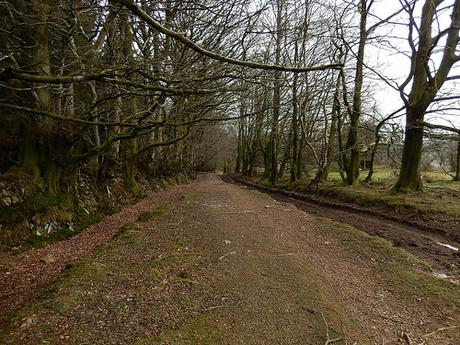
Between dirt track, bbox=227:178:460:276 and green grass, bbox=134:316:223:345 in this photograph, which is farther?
dirt track, bbox=227:178:460:276

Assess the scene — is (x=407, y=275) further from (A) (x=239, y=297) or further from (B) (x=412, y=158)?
(B) (x=412, y=158)

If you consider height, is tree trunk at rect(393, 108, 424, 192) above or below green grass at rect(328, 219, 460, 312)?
above

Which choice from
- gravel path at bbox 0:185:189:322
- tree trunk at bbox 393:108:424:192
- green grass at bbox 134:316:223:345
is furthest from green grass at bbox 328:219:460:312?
tree trunk at bbox 393:108:424:192

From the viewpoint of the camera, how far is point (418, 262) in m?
5.49

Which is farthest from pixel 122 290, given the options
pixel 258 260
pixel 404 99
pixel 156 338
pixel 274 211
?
pixel 404 99

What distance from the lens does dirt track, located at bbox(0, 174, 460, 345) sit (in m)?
3.00

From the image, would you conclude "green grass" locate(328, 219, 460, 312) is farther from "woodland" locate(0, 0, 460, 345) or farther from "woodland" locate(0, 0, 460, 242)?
"woodland" locate(0, 0, 460, 242)

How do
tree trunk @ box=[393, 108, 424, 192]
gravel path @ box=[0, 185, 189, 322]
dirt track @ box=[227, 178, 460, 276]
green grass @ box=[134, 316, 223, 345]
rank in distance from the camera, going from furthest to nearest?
tree trunk @ box=[393, 108, 424, 192]
dirt track @ box=[227, 178, 460, 276]
gravel path @ box=[0, 185, 189, 322]
green grass @ box=[134, 316, 223, 345]

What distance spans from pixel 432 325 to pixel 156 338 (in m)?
3.30

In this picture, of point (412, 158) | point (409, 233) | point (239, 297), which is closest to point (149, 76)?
point (239, 297)

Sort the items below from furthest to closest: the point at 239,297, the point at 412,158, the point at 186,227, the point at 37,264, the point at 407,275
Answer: the point at 412,158
the point at 186,227
the point at 37,264
the point at 407,275
the point at 239,297

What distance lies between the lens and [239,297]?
3.69 meters

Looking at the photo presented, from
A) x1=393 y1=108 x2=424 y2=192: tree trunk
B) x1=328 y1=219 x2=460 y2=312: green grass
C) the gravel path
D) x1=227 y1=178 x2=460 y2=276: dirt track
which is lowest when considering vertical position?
the gravel path

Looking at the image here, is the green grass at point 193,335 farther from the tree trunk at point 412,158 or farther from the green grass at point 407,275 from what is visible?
the tree trunk at point 412,158
